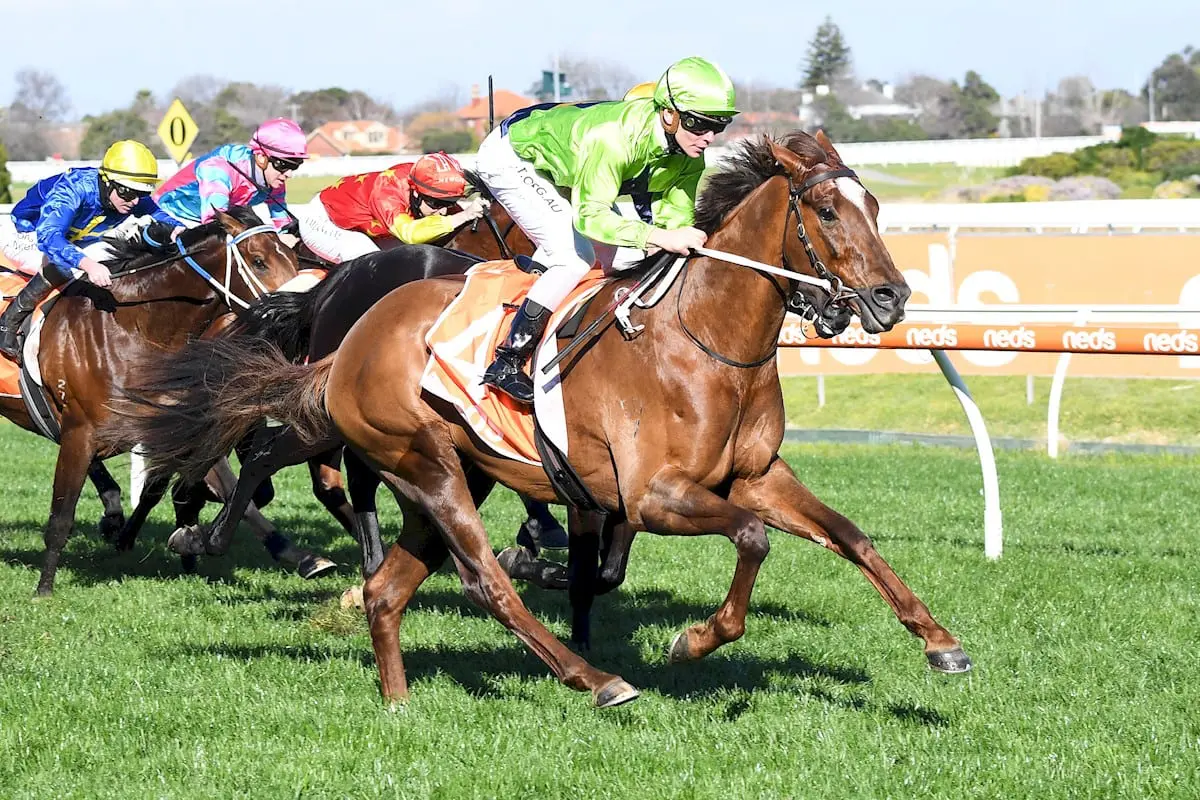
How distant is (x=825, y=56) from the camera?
10200 centimetres

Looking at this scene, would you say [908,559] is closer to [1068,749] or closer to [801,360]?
[1068,749]

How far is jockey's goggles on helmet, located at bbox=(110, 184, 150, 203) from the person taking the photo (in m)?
6.76

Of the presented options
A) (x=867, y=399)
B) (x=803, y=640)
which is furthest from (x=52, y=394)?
(x=867, y=399)

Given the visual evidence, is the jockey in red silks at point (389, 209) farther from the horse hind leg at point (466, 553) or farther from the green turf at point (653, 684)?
the horse hind leg at point (466, 553)

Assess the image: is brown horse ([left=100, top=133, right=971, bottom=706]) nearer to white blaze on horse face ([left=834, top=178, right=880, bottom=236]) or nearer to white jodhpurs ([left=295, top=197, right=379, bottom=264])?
white blaze on horse face ([left=834, top=178, right=880, bottom=236])

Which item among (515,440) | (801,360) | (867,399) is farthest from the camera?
(867,399)

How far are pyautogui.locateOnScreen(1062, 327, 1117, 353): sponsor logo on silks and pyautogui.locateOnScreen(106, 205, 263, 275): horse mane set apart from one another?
372cm

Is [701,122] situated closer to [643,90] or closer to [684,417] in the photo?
[684,417]

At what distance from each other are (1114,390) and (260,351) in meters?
9.55

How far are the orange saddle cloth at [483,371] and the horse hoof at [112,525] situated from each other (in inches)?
136

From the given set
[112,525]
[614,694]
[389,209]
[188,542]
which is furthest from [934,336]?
[112,525]

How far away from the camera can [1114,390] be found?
12.9 meters

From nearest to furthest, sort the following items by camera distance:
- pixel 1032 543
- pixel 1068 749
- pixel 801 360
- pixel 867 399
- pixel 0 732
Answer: pixel 1068 749 < pixel 0 732 < pixel 1032 543 < pixel 801 360 < pixel 867 399

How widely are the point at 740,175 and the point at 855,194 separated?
0.51m
